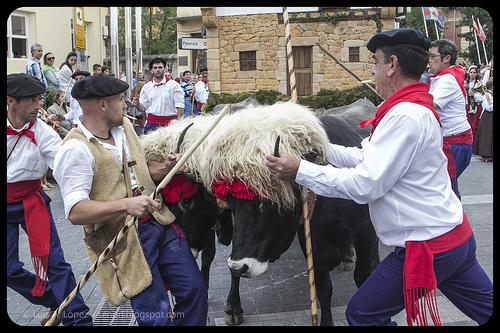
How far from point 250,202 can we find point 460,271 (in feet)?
4.01

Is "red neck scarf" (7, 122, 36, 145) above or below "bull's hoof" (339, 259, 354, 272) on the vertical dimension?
above

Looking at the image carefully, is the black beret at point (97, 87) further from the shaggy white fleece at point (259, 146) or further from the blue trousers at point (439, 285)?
the blue trousers at point (439, 285)

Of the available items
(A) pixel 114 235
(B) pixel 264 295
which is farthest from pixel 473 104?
(A) pixel 114 235

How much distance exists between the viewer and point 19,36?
17922 mm

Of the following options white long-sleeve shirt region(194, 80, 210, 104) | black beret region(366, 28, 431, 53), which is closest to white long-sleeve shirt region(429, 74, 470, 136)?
black beret region(366, 28, 431, 53)

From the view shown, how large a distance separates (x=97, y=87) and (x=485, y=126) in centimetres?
1225

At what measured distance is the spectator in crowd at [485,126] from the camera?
13117 mm

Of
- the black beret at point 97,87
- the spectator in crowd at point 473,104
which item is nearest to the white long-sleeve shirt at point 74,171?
the black beret at point 97,87

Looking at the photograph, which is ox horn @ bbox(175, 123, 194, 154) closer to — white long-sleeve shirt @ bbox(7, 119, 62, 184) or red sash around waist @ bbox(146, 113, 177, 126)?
white long-sleeve shirt @ bbox(7, 119, 62, 184)

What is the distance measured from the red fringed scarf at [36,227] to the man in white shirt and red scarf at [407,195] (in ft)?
6.94

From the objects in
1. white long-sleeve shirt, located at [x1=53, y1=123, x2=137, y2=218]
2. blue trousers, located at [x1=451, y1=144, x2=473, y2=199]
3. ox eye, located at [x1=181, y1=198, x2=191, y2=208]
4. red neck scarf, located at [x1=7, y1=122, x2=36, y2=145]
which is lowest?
ox eye, located at [x1=181, y1=198, x2=191, y2=208]

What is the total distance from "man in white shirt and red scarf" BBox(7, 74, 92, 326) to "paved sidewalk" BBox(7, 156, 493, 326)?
58 cm

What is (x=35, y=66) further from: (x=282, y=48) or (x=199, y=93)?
(x=282, y=48)

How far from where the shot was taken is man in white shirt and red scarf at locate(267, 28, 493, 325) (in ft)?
9.20
